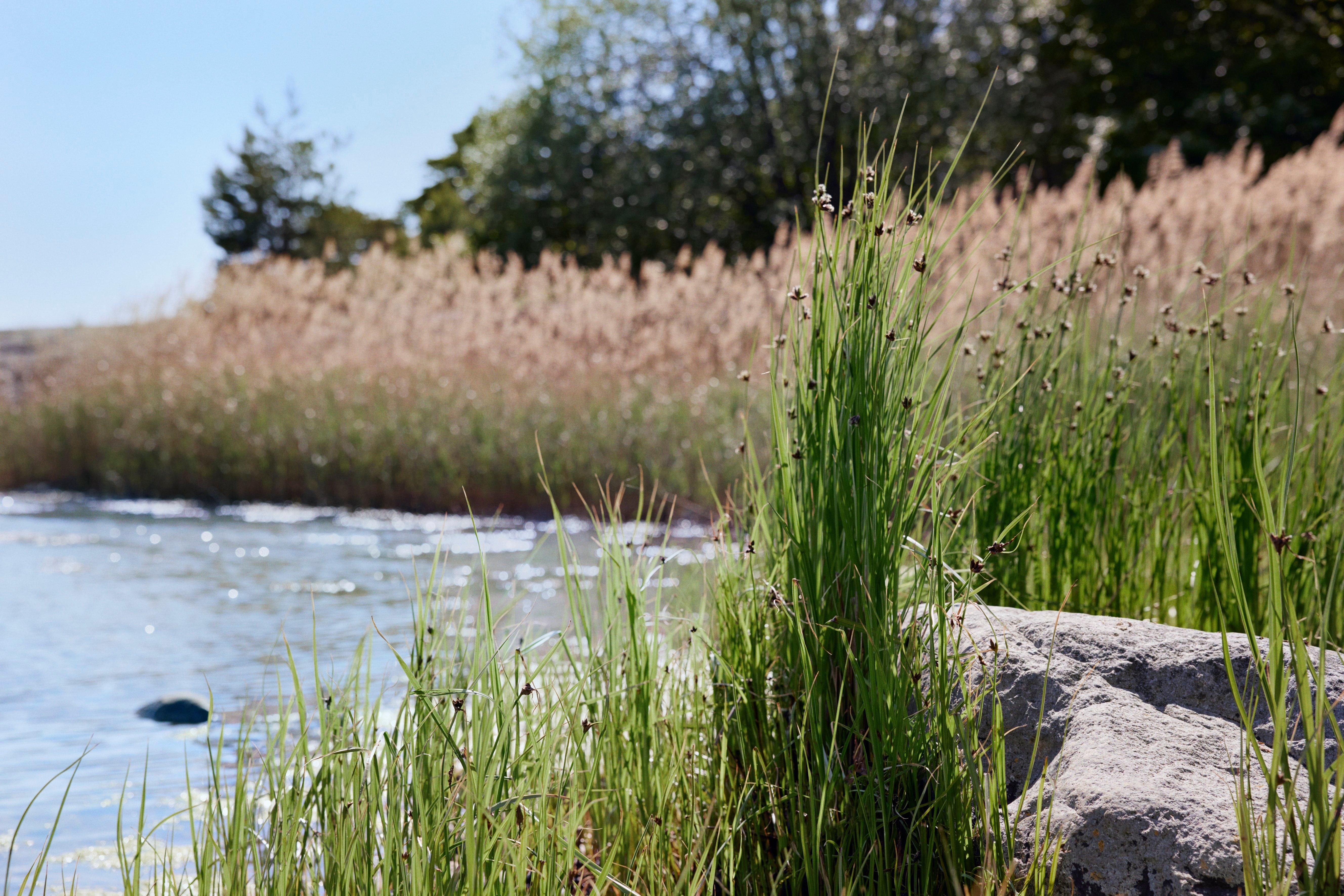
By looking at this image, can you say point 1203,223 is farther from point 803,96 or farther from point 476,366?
→ point 803,96

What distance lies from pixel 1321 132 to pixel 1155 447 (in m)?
16.9

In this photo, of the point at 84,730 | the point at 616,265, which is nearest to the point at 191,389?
the point at 84,730

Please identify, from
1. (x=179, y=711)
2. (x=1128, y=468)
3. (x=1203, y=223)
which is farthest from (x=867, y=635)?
(x=1203, y=223)

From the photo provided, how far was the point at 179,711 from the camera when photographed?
123 inches

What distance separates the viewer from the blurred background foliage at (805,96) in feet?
62.4

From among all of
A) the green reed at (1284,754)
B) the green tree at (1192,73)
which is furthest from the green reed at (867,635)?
the green tree at (1192,73)

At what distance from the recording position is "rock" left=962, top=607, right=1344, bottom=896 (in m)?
1.29

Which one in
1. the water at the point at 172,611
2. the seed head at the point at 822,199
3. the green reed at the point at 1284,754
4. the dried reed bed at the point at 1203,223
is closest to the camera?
the green reed at the point at 1284,754

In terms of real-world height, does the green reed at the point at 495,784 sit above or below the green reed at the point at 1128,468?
below

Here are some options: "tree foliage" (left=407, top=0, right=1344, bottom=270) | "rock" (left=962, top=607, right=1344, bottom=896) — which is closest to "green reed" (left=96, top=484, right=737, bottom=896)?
"rock" (left=962, top=607, right=1344, bottom=896)

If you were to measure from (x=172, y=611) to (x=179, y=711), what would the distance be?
66.7 inches

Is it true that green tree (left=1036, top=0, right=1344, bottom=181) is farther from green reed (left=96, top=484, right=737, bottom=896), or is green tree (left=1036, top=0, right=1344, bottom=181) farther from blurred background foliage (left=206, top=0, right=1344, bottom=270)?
green reed (left=96, top=484, right=737, bottom=896)

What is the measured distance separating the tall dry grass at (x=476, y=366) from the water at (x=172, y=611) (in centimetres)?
50

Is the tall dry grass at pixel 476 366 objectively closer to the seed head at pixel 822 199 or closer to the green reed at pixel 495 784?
the seed head at pixel 822 199
